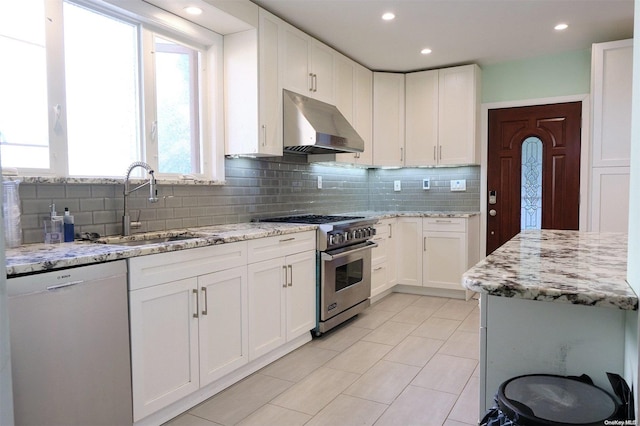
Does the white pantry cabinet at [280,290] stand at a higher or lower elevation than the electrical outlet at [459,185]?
lower

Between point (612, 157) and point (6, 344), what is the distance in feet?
14.4

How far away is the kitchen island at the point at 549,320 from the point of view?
1113 millimetres

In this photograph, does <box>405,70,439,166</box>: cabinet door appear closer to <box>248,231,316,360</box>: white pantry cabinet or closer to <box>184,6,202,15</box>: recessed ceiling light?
<box>248,231,316,360</box>: white pantry cabinet

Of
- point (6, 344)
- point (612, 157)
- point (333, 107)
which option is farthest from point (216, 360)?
point (612, 157)

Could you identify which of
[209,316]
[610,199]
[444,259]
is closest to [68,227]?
[209,316]

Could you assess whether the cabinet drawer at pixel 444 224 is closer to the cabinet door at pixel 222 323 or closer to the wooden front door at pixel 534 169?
the wooden front door at pixel 534 169

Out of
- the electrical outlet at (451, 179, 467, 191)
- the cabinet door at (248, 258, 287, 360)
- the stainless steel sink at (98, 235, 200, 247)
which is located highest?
the electrical outlet at (451, 179, 467, 191)

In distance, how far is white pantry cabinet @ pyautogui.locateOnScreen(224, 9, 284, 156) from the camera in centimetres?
310

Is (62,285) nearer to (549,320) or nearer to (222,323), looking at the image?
(222,323)

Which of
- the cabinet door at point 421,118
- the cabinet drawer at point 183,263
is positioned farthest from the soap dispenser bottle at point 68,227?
the cabinet door at point 421,118

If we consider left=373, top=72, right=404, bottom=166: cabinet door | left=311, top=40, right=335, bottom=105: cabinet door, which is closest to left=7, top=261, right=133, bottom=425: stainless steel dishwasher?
left=311, top=40, right=335, bottom=105: cabinet door

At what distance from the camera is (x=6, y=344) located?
98 centimetres

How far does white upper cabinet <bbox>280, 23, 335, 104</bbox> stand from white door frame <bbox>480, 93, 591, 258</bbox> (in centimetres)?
194

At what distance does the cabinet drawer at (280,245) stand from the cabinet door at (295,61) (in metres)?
1.24
